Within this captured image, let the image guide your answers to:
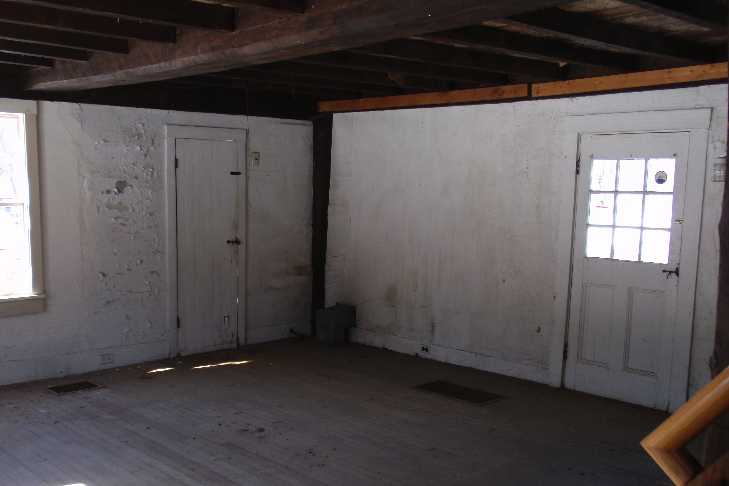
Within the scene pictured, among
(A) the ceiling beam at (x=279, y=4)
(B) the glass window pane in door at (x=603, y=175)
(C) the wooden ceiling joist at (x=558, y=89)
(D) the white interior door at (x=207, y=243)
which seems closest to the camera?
(A) the ceiling beam at (x=279, y=4)

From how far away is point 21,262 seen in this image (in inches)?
219

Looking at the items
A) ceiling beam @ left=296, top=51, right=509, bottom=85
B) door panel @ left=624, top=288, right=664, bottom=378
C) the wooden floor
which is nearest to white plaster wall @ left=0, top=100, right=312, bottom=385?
the wooden floor

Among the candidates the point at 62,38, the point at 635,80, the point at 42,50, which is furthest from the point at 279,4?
the point at 635,80

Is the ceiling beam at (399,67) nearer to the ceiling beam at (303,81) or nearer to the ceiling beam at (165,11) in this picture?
the ceiling beam at (303,81)

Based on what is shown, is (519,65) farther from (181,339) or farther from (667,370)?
(181,339)

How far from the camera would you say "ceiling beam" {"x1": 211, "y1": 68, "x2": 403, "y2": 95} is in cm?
550

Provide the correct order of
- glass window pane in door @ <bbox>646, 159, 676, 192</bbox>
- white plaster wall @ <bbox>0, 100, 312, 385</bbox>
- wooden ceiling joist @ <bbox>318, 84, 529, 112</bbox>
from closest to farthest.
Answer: glass window pane in door @ <bbox>646, 159, 676, 192</bbox> → white plaster wall @ <bbox>0, 100, 312, 385</bbox> → wooden ceiling joist @ <bbox>318, 84, 529, 112</bbox>

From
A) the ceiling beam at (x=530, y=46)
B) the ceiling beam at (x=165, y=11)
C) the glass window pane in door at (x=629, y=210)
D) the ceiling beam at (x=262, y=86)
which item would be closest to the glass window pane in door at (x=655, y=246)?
the glass window pane in door at (x=629, y=210)

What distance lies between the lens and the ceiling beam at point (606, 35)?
3439mm

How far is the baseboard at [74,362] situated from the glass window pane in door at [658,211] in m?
4.84

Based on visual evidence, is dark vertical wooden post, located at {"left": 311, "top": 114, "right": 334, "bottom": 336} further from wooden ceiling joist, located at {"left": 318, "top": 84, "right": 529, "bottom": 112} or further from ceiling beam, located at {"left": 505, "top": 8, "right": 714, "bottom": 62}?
ceiling beam, located at {"left": 505, "top": 8, "right": 714, "bottom": 62}

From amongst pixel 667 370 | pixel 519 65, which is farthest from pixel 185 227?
pixel 667 370

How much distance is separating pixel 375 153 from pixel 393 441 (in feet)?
11.9

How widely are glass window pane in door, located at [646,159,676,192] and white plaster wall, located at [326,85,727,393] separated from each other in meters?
0.29
